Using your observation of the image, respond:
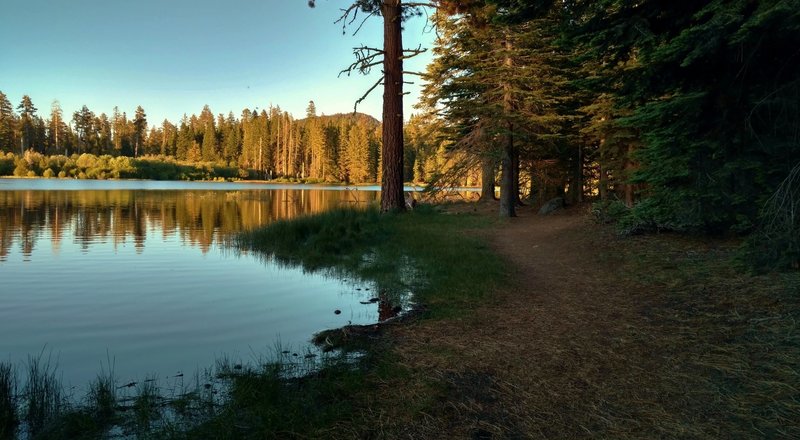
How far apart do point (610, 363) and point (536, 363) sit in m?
0.62

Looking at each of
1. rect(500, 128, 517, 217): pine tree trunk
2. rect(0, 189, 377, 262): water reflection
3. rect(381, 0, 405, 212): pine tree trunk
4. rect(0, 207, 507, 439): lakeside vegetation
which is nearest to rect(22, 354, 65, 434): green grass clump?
rect(0, 207, 507, 439): lakeside vegetation

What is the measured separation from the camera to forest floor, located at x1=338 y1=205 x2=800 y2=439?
111 inches

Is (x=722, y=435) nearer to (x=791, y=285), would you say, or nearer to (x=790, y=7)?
(x=791, y=285)

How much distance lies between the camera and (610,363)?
3.76 m

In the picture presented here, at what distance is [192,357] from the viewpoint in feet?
A: 14.4

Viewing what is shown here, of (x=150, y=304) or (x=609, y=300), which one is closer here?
(x=609, y=300)

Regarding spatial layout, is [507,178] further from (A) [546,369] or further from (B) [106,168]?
(B) [106,168]

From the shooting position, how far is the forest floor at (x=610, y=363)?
2812 mm

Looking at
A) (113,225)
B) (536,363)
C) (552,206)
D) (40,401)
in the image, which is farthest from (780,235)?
(113,225)

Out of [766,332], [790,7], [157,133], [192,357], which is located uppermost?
[157,133]

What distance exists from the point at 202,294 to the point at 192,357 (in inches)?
105

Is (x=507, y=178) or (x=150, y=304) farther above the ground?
(x=507, y=178)

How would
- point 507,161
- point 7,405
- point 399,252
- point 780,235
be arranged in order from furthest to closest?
point 507,161, point 399,252, point 780,235, point 7,405

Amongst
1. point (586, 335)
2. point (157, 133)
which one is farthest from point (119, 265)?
point (157, 133)
